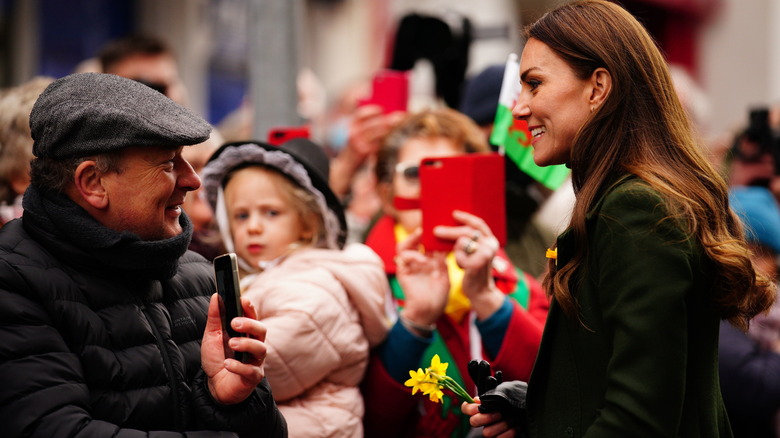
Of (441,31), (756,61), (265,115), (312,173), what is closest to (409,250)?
(312,173)

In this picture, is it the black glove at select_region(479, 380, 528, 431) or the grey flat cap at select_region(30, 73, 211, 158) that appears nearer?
the grey flat cap at select_region(30, 73, 211, 158)

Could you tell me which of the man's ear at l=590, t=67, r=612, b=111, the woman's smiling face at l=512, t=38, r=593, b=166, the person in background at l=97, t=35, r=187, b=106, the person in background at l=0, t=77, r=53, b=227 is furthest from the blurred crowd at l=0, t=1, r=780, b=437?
the person in background at l=97, t=35, r=187, b=106

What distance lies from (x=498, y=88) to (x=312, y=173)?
1.43m

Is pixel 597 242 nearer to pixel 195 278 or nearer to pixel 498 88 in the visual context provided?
pixel 195 278

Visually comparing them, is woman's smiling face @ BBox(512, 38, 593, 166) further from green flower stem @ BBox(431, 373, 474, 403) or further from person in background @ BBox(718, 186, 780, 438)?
person in background @ BBox(718, 186, 780, 438)

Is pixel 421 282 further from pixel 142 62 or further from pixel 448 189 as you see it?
pixel 142 62

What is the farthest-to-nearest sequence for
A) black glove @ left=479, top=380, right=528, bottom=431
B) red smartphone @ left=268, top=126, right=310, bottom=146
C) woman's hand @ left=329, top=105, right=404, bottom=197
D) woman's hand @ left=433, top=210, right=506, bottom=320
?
1. woman's hand @ left=329, top=105, right=404, bottom=197
2. red smartphone @ left=268, top=126, right=310, bottom=146
3. woman's hand @ left=433, top=210, right=506, bottom=320
4. black glove @ left=479, top=380, right=528, bottom=431

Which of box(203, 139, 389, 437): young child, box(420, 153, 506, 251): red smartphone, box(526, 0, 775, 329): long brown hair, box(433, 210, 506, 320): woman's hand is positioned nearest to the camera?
box(526, 0, 775, 329): long brown hair

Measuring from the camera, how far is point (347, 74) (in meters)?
13.9

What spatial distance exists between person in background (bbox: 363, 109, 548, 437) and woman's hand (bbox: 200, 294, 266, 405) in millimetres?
1102

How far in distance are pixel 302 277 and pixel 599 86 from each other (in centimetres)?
126

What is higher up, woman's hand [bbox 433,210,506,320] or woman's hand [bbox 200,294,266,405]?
woman's hand [bbox 200,294,266,405]

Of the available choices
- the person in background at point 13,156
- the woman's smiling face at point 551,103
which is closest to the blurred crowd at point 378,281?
the person in background at point 13,156

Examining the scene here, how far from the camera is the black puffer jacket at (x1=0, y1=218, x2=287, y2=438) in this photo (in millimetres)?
2160
